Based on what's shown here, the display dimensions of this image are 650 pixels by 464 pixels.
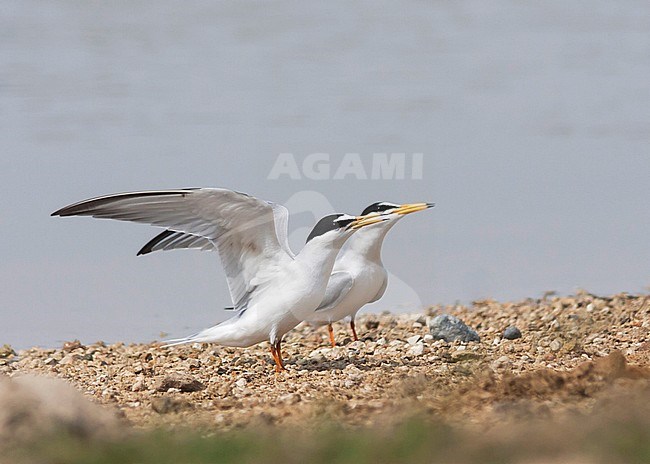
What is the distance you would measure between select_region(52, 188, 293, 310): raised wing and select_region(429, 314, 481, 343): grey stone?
2298mm

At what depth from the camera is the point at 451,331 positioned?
10.9m

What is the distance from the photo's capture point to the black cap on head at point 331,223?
9.21 metres

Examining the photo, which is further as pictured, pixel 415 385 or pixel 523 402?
pixel 415 385

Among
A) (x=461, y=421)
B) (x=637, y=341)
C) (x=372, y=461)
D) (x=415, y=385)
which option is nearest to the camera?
(x=372, y=461)

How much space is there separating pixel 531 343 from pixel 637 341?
1.02 m

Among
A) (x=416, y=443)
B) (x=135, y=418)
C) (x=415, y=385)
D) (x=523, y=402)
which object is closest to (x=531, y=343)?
(x=415, y=385)

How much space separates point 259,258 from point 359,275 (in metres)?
1.90

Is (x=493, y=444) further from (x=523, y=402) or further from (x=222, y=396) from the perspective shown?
(x=222, y=396)

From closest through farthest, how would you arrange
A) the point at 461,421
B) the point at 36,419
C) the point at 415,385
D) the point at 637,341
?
the point at 36,419 < the point at 461,421 < the point at 415,385 < the point at 637,341

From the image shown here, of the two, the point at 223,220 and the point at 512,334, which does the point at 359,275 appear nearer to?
the point at 512,334

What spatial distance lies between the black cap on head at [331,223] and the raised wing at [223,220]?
29cm

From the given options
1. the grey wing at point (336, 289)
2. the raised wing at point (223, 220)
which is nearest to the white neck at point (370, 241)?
the grey wing at point (336, 289)

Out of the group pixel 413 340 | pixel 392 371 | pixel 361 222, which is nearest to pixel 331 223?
pixel 361 222

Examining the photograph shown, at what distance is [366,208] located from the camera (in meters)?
10.7
